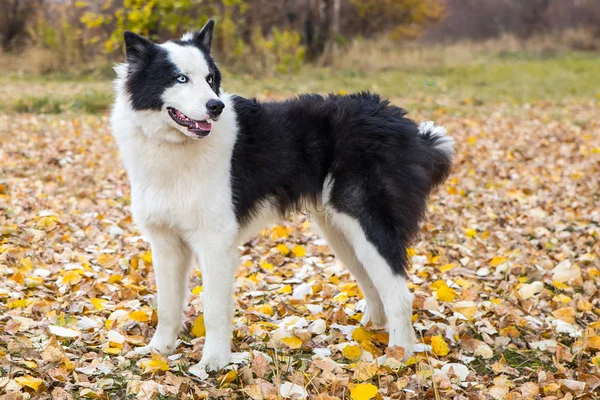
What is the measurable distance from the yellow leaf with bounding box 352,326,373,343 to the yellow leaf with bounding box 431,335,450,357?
0.38 m

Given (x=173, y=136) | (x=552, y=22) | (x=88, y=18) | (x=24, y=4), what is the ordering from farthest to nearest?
(x=552, y=22), (x=24, y=4), (x=88, y=18), (x=173, y=136)

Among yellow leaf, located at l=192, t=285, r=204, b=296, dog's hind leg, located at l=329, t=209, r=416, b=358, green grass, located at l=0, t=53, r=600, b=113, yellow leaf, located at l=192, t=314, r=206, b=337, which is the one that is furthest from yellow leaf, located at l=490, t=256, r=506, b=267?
green grass, located at l=0, t=53, r=600, b=113

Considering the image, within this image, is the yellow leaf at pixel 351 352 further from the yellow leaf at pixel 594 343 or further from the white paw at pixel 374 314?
the yellow leaf at pixel 594 343

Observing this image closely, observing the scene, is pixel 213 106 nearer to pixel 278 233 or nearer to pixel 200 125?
pixel 200 125

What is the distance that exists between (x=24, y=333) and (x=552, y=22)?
33531 millimetres

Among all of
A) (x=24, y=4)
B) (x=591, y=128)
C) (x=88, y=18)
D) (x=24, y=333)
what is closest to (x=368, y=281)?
(x=24, y=333)

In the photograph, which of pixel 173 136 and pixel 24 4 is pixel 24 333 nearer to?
pixel 173 136

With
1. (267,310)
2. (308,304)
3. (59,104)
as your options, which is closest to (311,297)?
(308,304)

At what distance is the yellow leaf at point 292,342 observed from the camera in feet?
12.6

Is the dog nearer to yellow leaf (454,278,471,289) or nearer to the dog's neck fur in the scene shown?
the dog's neck fur

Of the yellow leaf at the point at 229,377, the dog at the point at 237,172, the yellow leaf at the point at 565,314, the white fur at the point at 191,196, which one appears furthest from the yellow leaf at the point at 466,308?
the yellow leaf at the point at 229,377

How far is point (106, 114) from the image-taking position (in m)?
11.7

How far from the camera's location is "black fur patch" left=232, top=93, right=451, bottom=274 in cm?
376

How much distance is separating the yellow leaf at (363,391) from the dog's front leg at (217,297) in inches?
29.5
